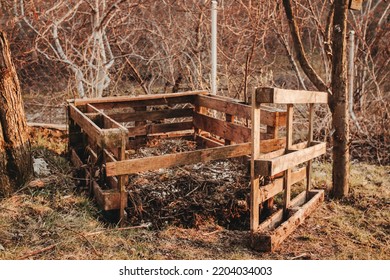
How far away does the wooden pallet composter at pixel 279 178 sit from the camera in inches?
180

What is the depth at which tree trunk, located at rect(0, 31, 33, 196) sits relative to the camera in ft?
17.6

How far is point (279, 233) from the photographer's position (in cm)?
497

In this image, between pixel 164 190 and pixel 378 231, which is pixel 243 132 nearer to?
pixel 164 190

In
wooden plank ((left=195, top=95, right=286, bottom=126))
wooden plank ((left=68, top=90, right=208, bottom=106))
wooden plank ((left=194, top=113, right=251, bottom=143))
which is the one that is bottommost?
wooden plank ((left=194, top=113, right=251, bottom=143))

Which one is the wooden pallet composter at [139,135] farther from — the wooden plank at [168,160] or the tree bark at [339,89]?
the tree bark at [339,89]

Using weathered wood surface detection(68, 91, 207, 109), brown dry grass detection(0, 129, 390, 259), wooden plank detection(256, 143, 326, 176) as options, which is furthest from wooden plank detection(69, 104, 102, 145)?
wooden plank detection(256, 143, 326, 176)

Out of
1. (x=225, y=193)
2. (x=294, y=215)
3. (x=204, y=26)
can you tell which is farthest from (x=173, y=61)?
(x=294, y=215)

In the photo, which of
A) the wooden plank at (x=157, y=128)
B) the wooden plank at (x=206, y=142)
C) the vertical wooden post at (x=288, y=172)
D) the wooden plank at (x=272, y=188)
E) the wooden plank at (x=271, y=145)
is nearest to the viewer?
the wooden plank at (x=272, y=188)

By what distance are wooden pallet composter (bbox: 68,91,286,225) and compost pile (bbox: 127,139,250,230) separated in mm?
341

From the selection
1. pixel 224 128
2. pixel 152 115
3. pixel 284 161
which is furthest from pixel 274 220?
pixel 152 115

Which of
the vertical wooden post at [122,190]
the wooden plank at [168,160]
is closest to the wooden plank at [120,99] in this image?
the vertical wooden post at [122,190]

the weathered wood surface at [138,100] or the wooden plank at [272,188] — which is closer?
the wooden plank at [272,188]

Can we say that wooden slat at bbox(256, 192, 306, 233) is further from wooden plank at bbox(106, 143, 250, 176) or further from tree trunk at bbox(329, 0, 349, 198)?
wooden plank at bbox(106, 143, 250, 176)
